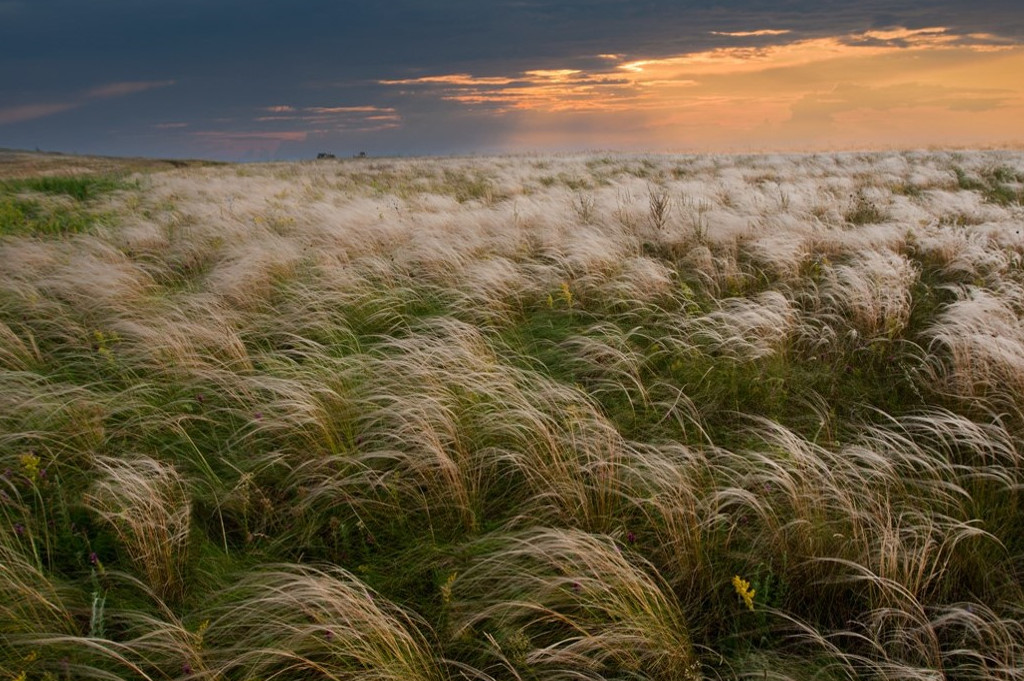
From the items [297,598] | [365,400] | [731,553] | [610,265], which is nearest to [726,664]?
[731,553]

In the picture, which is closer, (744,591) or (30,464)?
(744,591)

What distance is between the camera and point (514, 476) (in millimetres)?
2752

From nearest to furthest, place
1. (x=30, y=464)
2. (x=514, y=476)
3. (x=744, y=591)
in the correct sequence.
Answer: (x=744, y=591), (x=30, y=464), (x=514, y=476)

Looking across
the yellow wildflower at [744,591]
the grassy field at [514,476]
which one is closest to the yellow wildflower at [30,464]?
the grassy field at [514,476]

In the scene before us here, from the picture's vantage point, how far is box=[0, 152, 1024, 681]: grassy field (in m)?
1.83

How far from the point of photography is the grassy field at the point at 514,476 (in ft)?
6.02

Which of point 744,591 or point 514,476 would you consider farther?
point 514,476

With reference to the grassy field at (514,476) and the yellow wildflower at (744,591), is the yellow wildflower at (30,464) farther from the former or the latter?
the yellow wildflower at (744,591)

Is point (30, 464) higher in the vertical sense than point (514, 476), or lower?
higher

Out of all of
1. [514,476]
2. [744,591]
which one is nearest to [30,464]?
[514,476]

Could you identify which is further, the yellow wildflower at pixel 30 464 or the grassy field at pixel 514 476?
the yellow wildflower at pixel 30 464

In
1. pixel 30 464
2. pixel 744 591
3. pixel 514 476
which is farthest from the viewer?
pixel 514 476

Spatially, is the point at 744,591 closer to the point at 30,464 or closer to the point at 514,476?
the point at 514,476

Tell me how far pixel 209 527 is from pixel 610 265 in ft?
14.1
